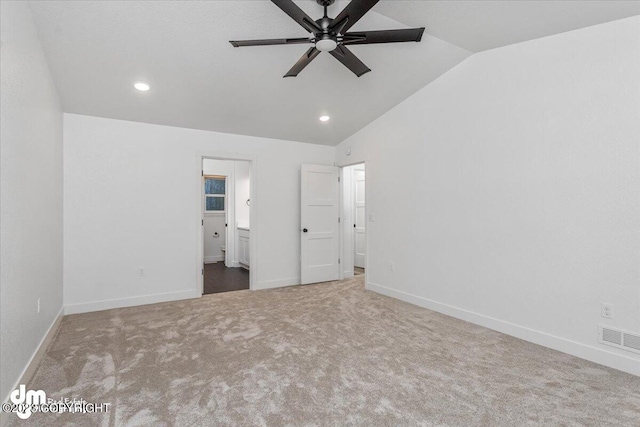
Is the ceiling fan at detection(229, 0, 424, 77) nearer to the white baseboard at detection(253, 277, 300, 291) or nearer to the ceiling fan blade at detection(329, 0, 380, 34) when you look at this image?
the ceiling fan blade at detection(329, 0, 380, 34)

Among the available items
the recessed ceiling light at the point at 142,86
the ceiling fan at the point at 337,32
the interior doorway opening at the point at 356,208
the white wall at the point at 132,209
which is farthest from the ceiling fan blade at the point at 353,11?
the interior doorway opening at the point at 356,208

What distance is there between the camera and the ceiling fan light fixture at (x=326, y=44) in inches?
84.9

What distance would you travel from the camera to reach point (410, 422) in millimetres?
1860

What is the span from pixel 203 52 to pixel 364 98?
207 cm

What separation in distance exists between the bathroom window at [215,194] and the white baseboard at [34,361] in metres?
4.79

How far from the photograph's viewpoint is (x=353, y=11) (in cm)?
193

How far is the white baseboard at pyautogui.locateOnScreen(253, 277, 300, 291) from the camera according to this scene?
5.05 m

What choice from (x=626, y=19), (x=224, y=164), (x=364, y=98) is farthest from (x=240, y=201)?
(x=626, y=19)

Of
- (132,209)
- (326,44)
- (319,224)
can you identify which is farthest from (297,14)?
(319,224)

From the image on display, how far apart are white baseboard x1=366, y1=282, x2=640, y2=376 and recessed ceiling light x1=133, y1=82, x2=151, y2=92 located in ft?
13.4

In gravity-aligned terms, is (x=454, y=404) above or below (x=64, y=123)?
below

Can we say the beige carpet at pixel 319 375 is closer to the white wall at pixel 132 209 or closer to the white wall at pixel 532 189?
the white wall at pixel 532 189

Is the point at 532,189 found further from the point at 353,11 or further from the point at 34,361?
the point at 34,361

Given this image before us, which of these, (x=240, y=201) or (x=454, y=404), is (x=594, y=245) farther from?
(x=240, y=201)
